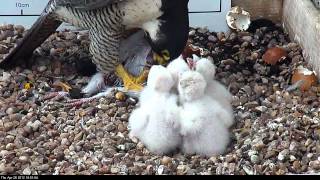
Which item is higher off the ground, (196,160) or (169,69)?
(169,69)

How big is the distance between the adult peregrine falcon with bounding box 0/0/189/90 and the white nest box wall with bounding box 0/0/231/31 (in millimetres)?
438

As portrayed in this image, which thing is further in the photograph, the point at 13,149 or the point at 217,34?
the point at 217,34

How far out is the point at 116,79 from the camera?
3.49 m

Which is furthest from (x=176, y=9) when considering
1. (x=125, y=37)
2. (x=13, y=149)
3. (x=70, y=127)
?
(x=13, y=149)

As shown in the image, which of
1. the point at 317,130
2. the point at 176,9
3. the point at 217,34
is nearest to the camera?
the point at 317,130

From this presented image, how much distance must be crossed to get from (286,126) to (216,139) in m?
0.41

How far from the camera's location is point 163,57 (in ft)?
10.9

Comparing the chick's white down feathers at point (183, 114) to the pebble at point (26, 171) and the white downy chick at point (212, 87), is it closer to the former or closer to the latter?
the white downy chick at point (212, 87)

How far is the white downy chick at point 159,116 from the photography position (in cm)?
267

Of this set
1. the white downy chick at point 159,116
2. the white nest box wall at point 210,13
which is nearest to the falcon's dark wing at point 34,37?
the white nest box wall at point 210,13

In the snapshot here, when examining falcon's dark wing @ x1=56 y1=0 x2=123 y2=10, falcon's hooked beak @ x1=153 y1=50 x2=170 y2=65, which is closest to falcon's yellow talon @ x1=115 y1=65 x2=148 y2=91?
falcon's hooked beak @ x1=153 y1=50 x2=170 y2=65

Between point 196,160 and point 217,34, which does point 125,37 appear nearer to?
point 217,34

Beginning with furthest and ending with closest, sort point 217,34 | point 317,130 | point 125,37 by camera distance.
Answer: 1. point 217,34
2. point 125,37
3. point 317,130

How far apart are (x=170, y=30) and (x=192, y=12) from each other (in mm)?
711
